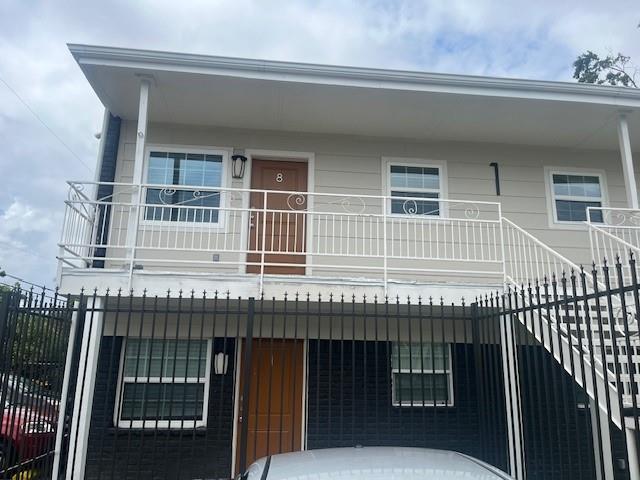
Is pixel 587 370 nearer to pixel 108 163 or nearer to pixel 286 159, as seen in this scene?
pixel 286 159

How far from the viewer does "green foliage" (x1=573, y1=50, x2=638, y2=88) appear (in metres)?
18.3

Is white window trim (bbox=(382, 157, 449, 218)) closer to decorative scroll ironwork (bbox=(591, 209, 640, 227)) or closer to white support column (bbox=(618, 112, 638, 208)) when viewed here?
decorative scroll ironwork (bbox=(591, 209, 640, 227))

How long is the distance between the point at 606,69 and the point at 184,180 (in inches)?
698

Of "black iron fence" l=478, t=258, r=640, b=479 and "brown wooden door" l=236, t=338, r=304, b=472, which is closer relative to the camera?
"black iron fence" l=478, t=258, r=640, b=479

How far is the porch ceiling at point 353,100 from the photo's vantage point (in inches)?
265

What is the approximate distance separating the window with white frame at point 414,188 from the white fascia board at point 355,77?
1.69 meters

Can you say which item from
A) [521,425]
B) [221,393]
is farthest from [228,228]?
[521,425]

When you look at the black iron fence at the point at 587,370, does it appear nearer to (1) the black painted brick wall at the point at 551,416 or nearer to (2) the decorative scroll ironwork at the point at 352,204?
(1) the black painted brick wall at the point at 551,416

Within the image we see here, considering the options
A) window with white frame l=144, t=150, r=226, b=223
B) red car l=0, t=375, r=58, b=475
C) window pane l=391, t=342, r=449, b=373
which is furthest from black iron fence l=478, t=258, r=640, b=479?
red car l=0, t=375, r=58, b=475

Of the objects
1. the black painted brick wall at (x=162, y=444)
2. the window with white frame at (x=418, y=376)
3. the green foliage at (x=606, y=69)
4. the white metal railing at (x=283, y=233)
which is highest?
the green foliage at (x=606, y=69)

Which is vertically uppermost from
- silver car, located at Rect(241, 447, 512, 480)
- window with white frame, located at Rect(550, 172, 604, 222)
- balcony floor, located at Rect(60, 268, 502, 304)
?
window with white frame, located at Rect(550, 172, 604, 222)

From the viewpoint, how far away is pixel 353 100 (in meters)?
7.38

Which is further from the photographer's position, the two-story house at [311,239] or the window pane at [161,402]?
the window pane at [161,402]

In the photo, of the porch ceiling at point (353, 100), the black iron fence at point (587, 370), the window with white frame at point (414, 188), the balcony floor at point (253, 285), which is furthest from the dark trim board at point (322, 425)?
the porch ceiling at point (353, 100)
